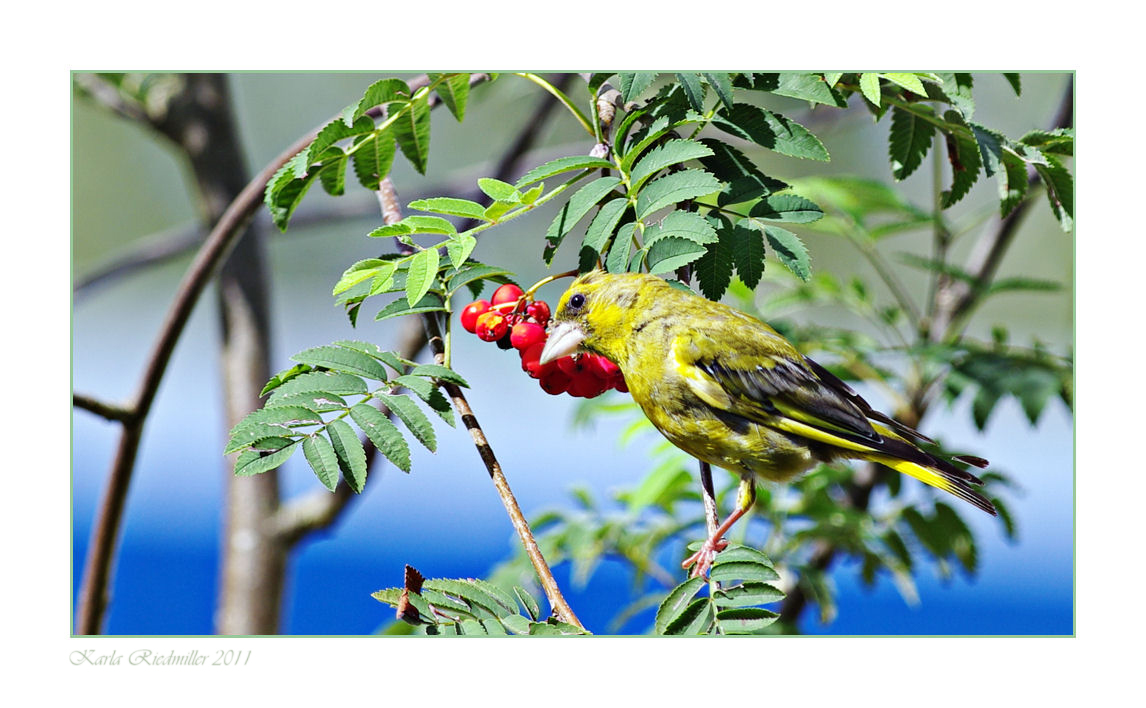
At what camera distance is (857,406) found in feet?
5.49

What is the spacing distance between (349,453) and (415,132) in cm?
65

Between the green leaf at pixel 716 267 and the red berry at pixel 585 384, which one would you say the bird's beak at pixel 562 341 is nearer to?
the red berry at pixel 585 384

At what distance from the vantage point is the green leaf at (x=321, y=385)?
151 centimetres

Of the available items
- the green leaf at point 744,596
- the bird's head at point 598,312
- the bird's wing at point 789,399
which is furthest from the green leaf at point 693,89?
the green leaf at point 744,596

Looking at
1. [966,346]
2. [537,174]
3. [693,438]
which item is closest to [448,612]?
[693,438]

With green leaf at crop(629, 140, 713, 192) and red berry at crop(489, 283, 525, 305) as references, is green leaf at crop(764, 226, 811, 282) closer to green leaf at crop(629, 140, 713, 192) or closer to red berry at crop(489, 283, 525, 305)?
green leaf at crop(629, 140, 713, 192)

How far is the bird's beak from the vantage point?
1.64 meters

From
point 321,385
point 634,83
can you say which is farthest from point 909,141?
point 321,385

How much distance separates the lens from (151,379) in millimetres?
2133

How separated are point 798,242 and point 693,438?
1.22 feet

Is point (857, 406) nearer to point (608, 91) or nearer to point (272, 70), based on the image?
point (608, 91)

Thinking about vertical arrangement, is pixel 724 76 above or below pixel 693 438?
above

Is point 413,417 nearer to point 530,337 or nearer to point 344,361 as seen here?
point 344,361

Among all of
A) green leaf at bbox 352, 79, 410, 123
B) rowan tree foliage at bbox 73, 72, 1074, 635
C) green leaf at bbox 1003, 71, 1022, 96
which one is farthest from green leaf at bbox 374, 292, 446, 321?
green leaf at bbox 1003, 71, 1022, 96
